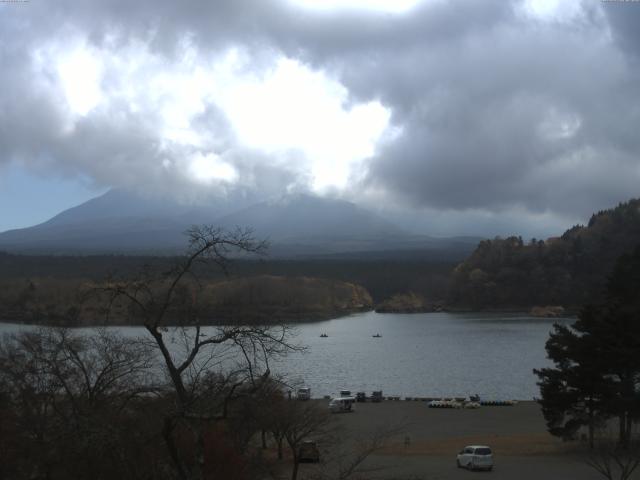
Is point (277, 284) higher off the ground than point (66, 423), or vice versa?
point (66, 423)

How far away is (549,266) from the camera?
102 m

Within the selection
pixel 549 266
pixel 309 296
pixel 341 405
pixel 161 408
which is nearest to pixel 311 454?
pixel 161 408

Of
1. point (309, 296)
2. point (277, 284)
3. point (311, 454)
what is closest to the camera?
point (311, 454)

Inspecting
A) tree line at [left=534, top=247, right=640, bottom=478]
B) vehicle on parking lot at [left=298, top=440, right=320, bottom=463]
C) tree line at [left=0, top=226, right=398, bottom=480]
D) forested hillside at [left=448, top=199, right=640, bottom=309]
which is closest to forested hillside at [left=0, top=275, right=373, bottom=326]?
forested hillside at [left=448, top=199, right=640, bottom=309]

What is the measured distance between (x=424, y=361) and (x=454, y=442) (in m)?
24.3

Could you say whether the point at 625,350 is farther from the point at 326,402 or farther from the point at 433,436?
the point at 326,402

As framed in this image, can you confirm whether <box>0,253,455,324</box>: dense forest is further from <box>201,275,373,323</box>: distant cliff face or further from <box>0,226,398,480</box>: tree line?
<box>0,226,398,480</box>: tree line

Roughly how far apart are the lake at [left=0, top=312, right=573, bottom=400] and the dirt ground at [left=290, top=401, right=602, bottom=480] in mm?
3397

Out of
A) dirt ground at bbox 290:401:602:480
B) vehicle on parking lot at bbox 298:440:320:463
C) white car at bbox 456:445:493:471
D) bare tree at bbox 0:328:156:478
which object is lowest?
dirt ground at bbox 290:401:602:480

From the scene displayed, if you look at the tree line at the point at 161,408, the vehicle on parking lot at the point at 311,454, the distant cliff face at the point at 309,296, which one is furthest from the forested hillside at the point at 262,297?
the tree line at the point at 161,408

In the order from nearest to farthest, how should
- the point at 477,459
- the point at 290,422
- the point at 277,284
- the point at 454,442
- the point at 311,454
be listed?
the point at 290,422 < the point at 311,454 < the point at 477,459 < the point at 454,442 < the point at 277,284

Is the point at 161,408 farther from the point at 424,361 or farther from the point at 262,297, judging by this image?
the point at 262,297

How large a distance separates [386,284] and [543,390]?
10443cm

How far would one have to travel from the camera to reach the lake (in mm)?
33906
